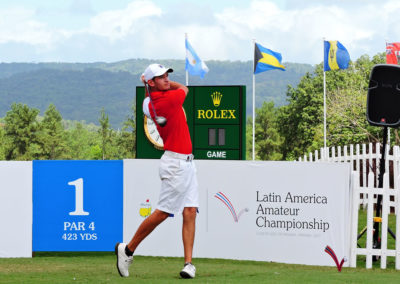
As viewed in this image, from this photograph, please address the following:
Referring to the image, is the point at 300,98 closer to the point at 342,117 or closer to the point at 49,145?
the point at 342,117

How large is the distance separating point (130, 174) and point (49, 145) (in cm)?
9657

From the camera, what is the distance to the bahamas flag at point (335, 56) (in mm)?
38509

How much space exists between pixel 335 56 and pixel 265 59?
8.43m

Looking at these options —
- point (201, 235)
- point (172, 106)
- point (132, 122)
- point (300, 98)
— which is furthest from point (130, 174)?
point (132, 122)

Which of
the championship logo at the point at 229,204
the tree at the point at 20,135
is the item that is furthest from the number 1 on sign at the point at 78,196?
the tree at the point at 20,135

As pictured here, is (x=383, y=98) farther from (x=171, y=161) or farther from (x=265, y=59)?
(x=265, y=59)

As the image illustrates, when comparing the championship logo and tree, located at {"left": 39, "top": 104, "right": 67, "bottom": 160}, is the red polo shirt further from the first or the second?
tree, located at {"left": 39, "top": 104, "right": 67, "bottom": 160}

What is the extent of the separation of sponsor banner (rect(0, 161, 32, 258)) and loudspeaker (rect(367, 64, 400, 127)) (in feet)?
16.0

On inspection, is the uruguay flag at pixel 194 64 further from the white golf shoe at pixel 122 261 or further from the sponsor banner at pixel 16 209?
the white golf shoe at pixel 122 261

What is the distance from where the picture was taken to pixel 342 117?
4931 centimetres

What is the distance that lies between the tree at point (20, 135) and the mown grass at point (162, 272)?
302 ft

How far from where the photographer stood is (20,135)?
334 ft

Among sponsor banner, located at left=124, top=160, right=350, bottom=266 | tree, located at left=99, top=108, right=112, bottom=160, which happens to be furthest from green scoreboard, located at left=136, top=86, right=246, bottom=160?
tree, located at left=99, top=108, right=112, bottom=160

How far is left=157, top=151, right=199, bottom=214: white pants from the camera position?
7273 mm
